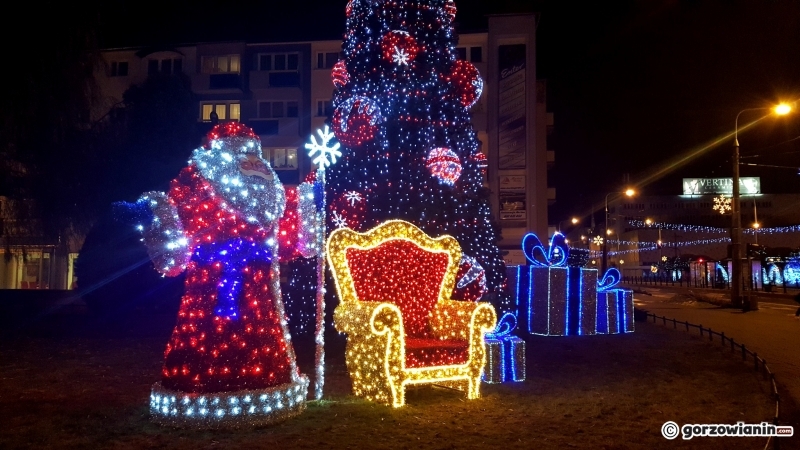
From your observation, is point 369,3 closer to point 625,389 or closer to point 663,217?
point 625,389

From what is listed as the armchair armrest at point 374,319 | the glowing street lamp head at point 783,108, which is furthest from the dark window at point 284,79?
the armchair armrest at point 374,319

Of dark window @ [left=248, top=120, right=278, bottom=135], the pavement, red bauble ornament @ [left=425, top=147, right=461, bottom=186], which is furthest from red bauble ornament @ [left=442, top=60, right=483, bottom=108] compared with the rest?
dark window @ [left=248, top=120, right=278, bottom=135]

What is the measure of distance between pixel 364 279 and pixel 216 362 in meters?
2.87

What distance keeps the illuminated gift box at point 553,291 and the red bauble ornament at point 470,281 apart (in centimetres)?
262

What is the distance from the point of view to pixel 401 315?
7.11m

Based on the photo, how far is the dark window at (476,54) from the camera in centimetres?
3316

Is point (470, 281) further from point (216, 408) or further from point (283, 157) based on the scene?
point (283, 157)

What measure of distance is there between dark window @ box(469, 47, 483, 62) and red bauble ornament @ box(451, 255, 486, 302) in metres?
23.2

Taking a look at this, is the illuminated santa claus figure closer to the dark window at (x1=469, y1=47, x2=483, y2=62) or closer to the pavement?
the pavement

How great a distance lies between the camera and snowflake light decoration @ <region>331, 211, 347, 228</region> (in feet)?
39.2

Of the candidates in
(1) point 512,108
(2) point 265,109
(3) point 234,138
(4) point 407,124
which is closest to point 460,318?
(3) point 234,138

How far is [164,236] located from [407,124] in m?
6.42

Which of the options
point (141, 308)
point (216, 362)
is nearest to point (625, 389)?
point (216, 362)

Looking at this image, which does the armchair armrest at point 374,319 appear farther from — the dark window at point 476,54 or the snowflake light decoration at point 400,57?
the dark window at point 476,54
